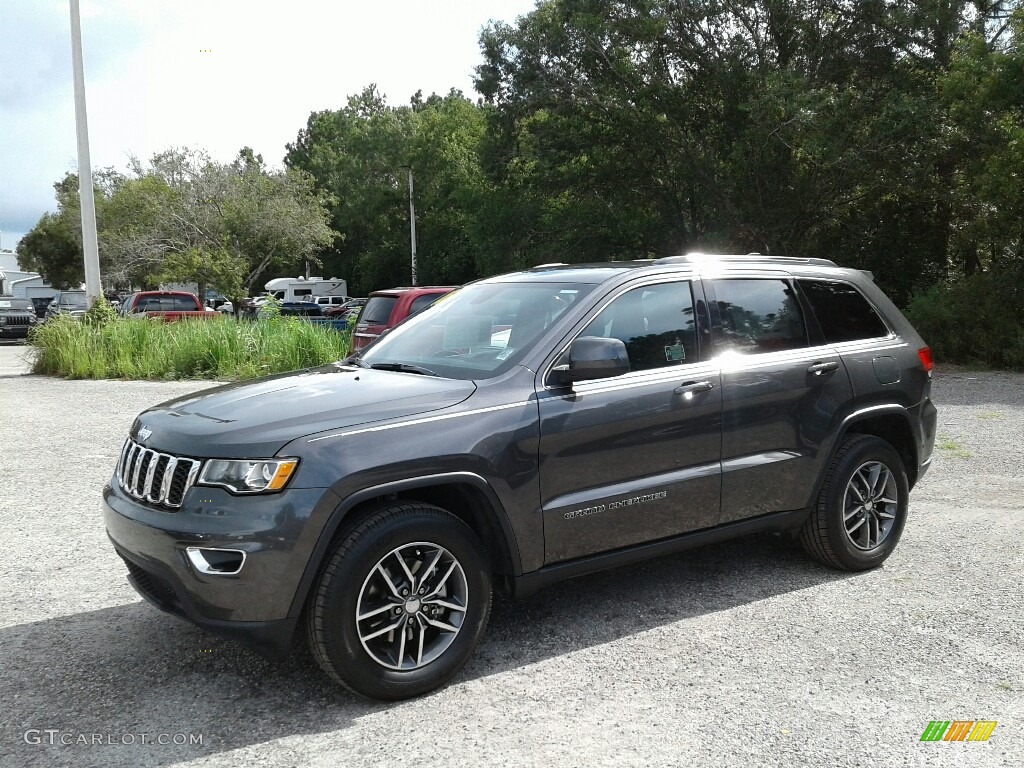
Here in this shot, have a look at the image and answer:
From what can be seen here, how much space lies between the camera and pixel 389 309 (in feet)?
42.5

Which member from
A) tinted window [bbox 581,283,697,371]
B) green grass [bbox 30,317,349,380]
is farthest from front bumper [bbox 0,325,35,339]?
tinted window [bbox 581,283,697,371]

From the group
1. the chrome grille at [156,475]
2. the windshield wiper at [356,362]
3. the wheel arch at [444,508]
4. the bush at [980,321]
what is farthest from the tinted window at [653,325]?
the bush at [980,321]

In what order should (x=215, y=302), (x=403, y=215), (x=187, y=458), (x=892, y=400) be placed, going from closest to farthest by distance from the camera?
(x=187, y=458), (x=892, y=400), (x=215, y=302), (x=403, y=215)

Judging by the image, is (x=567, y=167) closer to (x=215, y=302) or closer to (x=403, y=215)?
(x=215, y=302)

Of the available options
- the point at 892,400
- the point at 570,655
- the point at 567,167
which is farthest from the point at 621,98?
the point at 570,655

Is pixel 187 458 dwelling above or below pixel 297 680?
above

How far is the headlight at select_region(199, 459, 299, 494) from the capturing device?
347 centimetres

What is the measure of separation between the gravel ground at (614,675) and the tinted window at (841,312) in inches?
54.2

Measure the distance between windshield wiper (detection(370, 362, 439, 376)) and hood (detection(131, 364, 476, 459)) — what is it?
0.08m

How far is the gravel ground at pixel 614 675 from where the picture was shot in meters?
3.34

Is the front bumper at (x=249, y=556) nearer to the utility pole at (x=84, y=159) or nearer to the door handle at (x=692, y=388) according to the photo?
the door handle at (x=692, y=388)

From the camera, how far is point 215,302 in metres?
49.0

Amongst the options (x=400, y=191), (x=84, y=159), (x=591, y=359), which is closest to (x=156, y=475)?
(x=591, y=359)

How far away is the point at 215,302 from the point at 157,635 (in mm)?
47041
